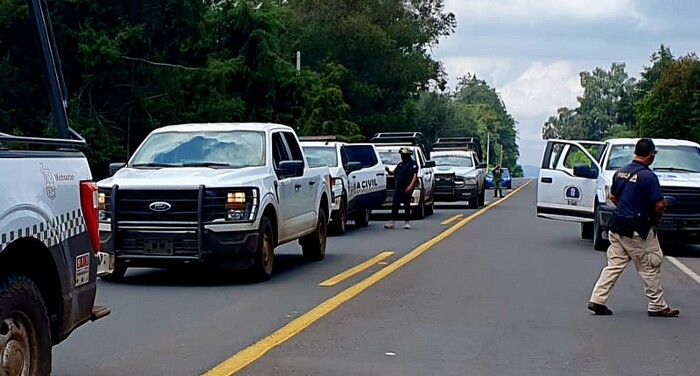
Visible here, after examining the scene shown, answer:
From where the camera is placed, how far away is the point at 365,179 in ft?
73.4

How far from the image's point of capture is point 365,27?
64.0m

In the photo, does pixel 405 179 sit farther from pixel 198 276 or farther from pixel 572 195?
pixel 198 276

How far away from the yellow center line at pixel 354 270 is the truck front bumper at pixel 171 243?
1314mm

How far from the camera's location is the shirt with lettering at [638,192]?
33.4 ft

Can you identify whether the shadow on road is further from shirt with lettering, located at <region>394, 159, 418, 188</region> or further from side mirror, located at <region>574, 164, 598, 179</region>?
shirt with lettering, located at <region>394, 159, 418, 188</region>

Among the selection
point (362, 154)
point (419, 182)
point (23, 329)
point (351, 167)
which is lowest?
point (419, 182)

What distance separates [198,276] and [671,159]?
9.21 m

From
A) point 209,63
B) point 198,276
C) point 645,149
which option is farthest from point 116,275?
point 209,63

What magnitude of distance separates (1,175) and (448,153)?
103 feet

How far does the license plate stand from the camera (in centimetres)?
1187

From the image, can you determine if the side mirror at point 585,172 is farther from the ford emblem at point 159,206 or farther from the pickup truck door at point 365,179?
the ford emblem at point 159,206

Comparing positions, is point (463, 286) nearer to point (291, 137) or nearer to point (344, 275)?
point (344, 275)

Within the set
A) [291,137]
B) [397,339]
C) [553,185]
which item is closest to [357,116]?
[553,185]

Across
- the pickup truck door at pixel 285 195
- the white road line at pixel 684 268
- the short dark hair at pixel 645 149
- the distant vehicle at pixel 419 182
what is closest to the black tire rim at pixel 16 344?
the short dark hair at pixel 645 149
